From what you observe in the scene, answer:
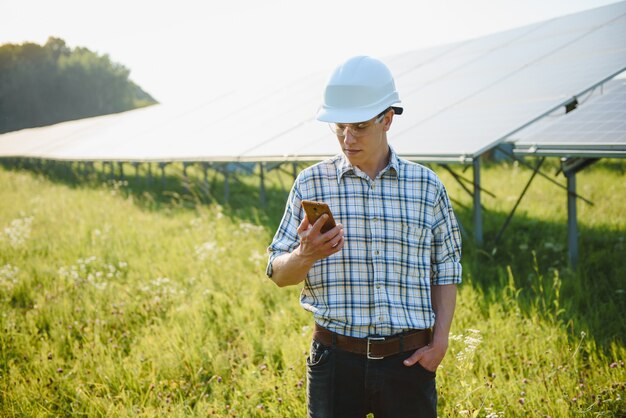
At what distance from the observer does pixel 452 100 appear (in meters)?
5.72

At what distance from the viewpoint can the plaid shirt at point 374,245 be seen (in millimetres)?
1697

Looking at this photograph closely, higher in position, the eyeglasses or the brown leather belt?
the eyeglasses

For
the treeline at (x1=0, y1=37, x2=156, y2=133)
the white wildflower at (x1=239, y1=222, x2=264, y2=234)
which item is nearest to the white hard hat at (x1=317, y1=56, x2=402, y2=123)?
the white wildflower at (x1=239, y1=222, x2=264, y2=234)

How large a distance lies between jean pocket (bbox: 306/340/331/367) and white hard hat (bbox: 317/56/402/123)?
829mm

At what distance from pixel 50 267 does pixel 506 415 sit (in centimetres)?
480

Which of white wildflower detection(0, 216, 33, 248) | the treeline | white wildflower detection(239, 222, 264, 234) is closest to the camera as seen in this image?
white wildflower detection(239, 222, 264, 234)

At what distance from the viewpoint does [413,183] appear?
176cm

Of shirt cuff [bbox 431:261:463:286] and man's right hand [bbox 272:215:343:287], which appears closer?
man's right hand [bbox 272:215:343:287]

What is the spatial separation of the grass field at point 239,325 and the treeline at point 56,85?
2514 centimetres

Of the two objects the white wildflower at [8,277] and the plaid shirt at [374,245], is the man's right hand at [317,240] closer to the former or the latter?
the plaid shirt at [374,245]

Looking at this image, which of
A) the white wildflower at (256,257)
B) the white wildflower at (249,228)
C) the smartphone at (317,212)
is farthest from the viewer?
the white wildflower at (249,228)

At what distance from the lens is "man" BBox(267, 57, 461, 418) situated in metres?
1.67

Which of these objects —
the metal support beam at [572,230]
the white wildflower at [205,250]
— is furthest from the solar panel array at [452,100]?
the white wildflower at [205,250]

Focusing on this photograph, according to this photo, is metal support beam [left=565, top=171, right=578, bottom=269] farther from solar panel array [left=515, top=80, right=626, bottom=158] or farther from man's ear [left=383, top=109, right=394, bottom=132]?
man's ear [left=383, top=109, right=394, bottom=132]
